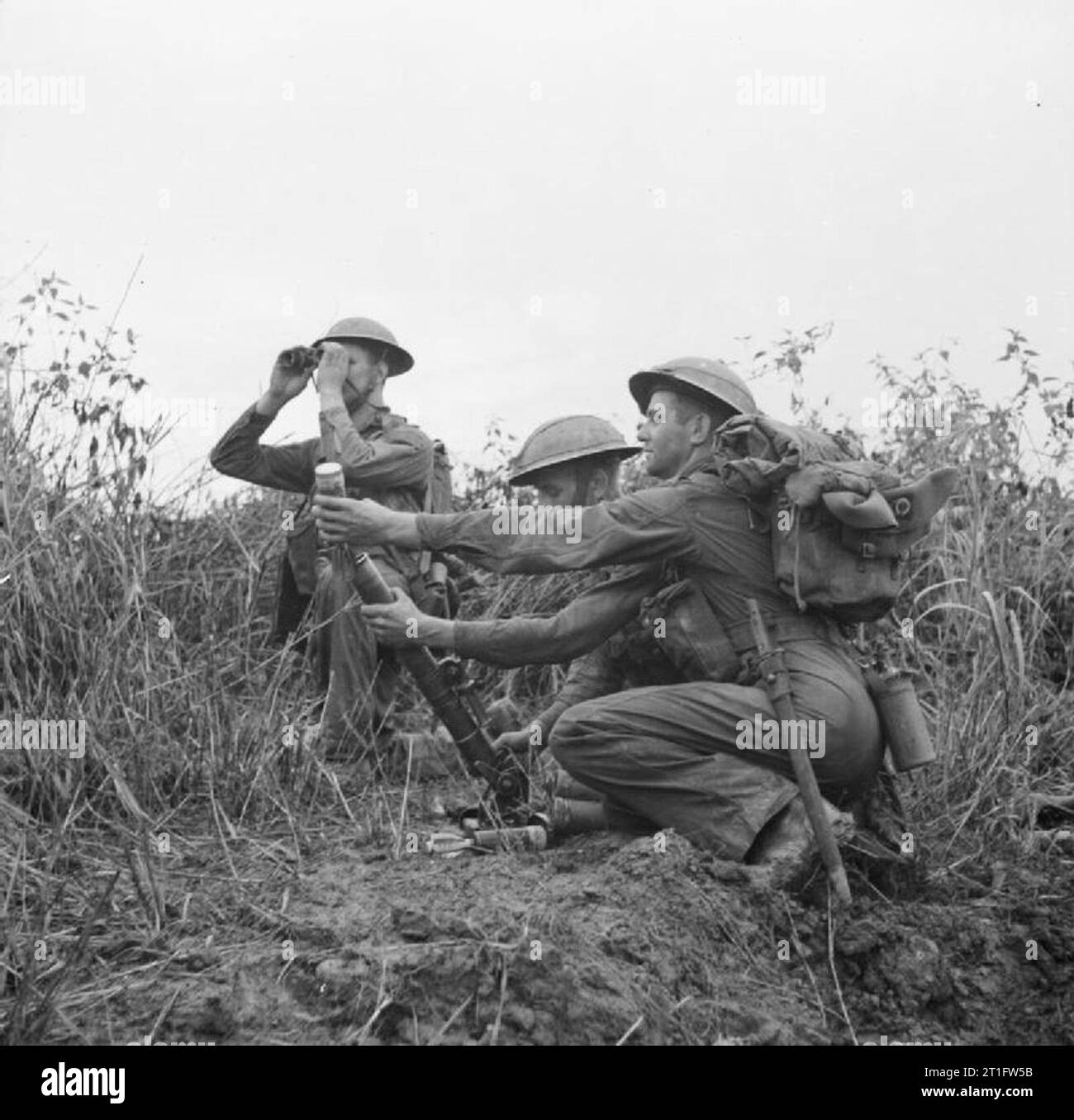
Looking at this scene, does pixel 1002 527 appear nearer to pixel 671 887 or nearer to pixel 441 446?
pixel 441 446

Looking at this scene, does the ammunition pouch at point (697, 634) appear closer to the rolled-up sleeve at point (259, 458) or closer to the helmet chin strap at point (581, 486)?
the helmet chin strap at point (581, 486)

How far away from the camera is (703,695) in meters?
5.89

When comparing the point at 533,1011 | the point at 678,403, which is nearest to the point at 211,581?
the point at 678,403

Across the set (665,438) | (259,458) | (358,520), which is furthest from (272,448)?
(665,438)

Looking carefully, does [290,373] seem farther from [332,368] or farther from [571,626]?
[571,626]

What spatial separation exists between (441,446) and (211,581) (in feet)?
4.28

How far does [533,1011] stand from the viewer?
4.67m

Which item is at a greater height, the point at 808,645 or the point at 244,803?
the point at 808,645

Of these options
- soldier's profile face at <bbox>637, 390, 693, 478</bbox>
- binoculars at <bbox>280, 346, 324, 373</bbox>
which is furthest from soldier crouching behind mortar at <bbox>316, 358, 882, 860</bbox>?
binoculars at <bbox>280, 346, 324, 373</bbox>

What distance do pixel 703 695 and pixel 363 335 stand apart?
11.6 feet

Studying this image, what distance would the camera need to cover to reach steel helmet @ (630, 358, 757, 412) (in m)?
6.38

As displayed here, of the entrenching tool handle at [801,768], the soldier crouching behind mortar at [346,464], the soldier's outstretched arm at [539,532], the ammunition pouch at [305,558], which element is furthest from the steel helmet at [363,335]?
the entrenching tool handle at [801,768]

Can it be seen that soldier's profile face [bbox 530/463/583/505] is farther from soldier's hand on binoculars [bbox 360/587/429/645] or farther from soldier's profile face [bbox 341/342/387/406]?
soldier's profile face [bbox 341/342/387/406]

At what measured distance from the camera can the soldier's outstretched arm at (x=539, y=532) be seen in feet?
19.5
